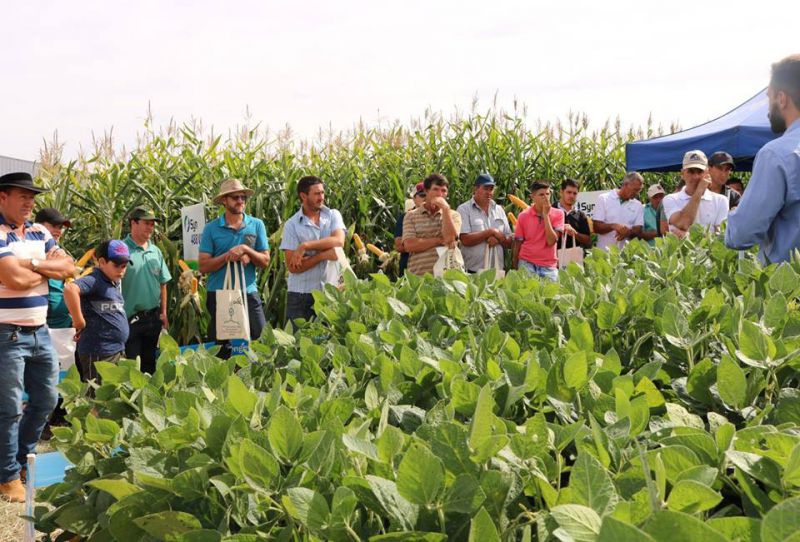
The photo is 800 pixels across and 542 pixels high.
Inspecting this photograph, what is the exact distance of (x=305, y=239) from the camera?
23.1 ft

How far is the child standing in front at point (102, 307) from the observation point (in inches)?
246

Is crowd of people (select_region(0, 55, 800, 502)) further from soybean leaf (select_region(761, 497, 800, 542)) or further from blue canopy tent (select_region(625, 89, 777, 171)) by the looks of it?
soybean leaf (select_region(761, 497, 800, 542))

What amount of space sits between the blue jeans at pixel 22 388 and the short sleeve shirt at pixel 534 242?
4709mm

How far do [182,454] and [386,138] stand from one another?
37.4 feet

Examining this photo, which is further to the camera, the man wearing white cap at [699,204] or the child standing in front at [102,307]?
the man wearing white cap at [699,204]

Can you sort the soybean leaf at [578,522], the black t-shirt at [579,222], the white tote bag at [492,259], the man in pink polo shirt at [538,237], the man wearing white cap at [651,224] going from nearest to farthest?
the soybean leaf at [578,522] → the man in pink polo shirt at [538,237] → the white tote bag at [492,259] → the black t-shirt at [579,222] → the man wearing white cap at [651,224]

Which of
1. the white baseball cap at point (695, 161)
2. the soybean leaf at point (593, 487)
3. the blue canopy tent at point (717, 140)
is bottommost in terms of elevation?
the soybean leaf at point (593, 487)

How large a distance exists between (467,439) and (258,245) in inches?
245

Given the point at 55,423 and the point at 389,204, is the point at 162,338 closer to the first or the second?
the point at 55,423

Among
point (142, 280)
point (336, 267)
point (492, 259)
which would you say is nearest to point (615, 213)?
point (492, 259)

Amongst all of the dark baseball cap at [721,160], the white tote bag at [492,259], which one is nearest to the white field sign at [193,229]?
the white tote bag at [492,259]

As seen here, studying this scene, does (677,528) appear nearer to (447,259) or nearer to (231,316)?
(231,316)

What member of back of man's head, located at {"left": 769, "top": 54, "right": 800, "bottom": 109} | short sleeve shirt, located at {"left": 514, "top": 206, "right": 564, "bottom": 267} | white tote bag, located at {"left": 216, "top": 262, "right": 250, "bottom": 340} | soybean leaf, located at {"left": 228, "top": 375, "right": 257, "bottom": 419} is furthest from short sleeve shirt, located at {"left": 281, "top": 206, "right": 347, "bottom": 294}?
soybean leaf, located at {"left": 228, "top": 375, "right": 257, "bottom": 419}

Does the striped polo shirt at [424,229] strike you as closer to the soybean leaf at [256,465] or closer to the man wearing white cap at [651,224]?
the man wearing white cap at [651,224]
